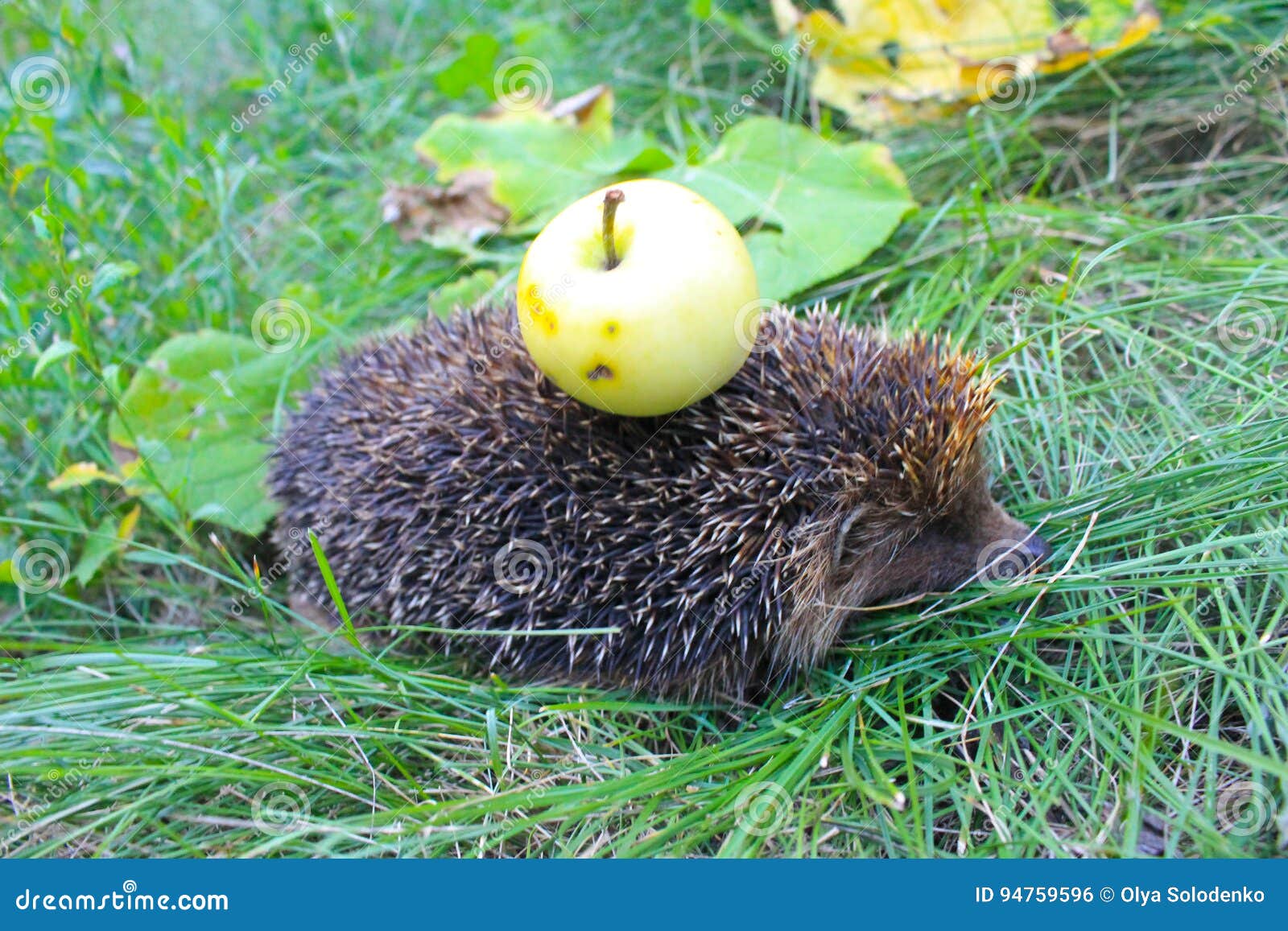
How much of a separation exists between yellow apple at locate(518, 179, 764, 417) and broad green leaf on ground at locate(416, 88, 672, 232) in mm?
2332

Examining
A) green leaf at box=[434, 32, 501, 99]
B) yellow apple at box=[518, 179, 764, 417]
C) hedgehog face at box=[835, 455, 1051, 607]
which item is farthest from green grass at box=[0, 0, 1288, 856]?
yellow apple at box=[518, 179, 764, 417]

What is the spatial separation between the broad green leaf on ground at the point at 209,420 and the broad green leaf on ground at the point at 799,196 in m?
2.41

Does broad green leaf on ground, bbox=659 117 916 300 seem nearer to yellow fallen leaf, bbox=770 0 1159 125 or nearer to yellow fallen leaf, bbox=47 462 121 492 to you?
yellow fallen leaf, bbox=770 0 1159 125

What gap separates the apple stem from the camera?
2936 millimetres

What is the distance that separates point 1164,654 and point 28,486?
196 inches

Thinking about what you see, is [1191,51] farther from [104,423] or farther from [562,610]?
[104,423]

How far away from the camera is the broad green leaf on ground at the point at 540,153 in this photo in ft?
17.7

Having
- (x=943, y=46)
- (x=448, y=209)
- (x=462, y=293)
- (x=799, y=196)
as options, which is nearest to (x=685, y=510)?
(x=799, y=196)

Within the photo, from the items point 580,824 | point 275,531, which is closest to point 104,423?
point 275,531

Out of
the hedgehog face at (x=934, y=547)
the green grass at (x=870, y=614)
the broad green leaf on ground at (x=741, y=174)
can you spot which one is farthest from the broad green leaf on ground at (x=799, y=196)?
the hedgehog face at (x=934, y=547)

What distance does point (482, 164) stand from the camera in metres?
5.55

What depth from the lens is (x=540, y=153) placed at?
18.2ft

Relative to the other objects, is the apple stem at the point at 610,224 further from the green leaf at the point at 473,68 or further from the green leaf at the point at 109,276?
the green leaf at the point at 473,68

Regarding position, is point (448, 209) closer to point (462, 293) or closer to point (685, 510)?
point (462, 293)
